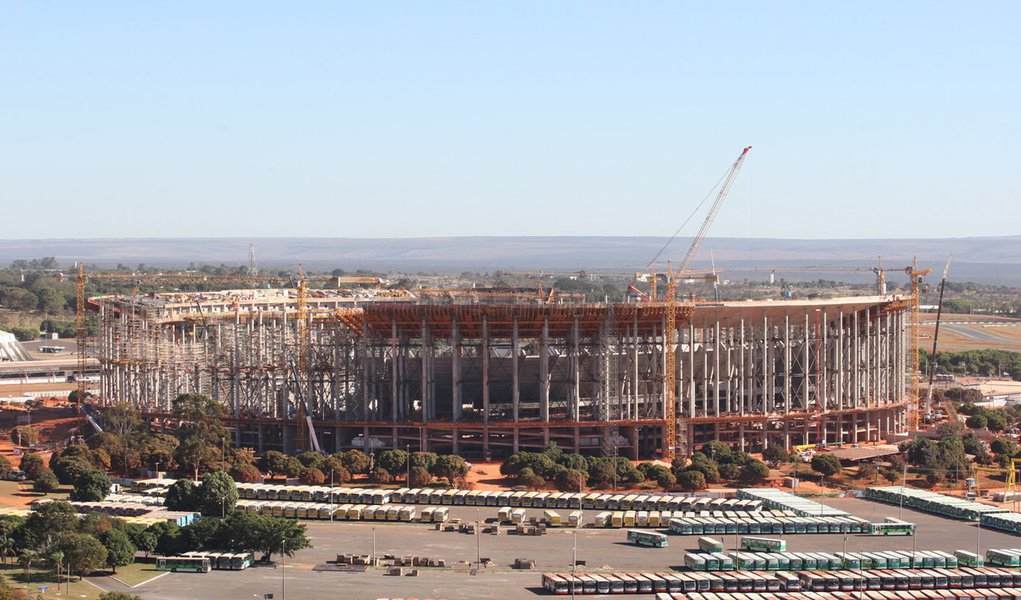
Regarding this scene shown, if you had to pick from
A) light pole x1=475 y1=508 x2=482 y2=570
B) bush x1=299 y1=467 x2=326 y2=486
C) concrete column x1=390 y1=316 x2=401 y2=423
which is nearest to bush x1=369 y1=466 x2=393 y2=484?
bush x1=299 y1=467 x2=326 y2=486

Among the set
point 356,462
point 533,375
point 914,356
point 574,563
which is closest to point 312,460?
point 356,462

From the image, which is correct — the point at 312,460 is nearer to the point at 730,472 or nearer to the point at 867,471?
the point at 730,472

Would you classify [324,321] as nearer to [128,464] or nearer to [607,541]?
[128,464]

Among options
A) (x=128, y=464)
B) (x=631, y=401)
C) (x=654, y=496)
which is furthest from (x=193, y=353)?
(x=654, y=496)

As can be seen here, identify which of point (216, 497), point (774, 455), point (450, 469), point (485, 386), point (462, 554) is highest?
point (485, 386)

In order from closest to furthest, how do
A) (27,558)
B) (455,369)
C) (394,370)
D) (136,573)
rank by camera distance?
1. (27,558)
2. (136,573)
3. (455,369)
4. (394,370)

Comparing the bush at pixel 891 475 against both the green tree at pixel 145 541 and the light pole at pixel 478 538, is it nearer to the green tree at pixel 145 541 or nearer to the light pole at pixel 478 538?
the light pole at pixel 478 538

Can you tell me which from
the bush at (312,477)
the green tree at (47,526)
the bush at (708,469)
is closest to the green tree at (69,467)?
the bush at (312,477)
